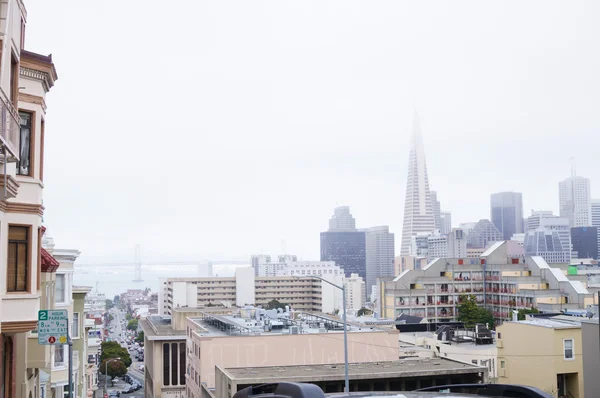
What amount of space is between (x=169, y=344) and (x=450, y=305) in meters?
53.5

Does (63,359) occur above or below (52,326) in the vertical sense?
below

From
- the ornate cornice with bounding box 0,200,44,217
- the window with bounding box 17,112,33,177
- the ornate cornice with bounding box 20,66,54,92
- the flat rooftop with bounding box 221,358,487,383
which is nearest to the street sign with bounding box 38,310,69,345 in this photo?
the ornate cornice with bounding box 0,200,44,217

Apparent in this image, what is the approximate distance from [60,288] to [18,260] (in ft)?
52.9

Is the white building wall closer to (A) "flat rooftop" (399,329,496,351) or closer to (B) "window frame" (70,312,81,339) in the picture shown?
(A) "flat rooftop" (399,329,496,351)

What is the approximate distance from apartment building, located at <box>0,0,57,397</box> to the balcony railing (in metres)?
Result: 0.37

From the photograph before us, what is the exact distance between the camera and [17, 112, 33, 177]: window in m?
17.2

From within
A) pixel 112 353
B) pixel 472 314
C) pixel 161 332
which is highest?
pixel 472 314

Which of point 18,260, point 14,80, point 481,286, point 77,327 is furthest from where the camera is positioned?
point 481,286

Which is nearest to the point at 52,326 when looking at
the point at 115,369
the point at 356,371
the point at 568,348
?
the point at 356,371

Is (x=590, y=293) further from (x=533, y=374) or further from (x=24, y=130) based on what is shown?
(x=24, y=130)

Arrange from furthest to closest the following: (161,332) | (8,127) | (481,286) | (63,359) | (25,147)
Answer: (481,286), (161,332), (63,359), (25,147), (8,127)

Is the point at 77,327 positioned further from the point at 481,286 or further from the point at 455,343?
the point at 481,286

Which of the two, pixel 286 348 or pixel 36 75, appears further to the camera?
pixel 286 348

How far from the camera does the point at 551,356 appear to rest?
128ft
